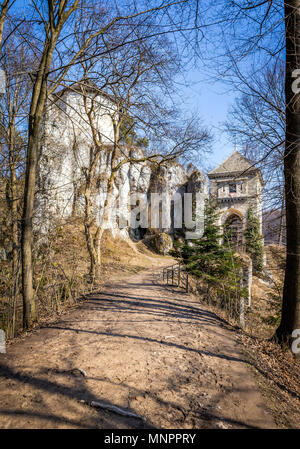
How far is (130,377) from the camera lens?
297 cm

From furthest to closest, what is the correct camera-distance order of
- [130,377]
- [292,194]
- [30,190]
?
[30,190], [292,194], [130,377]

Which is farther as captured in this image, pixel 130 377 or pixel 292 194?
pixel 292 194

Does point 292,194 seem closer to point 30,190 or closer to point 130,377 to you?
point 130,377

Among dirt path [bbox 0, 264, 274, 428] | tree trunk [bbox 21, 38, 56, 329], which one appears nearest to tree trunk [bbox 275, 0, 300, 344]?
dirt path [bbox 0, 264, 274, 428]

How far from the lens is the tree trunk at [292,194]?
4.43m

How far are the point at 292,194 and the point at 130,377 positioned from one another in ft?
13.2

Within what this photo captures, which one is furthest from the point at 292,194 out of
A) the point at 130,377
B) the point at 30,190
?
the point at 30,190

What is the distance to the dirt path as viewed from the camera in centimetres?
228

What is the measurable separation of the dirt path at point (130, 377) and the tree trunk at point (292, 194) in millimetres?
1175

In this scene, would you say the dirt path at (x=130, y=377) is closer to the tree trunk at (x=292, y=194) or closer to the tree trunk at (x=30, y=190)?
the tree trunk at (x=30, y=190)
